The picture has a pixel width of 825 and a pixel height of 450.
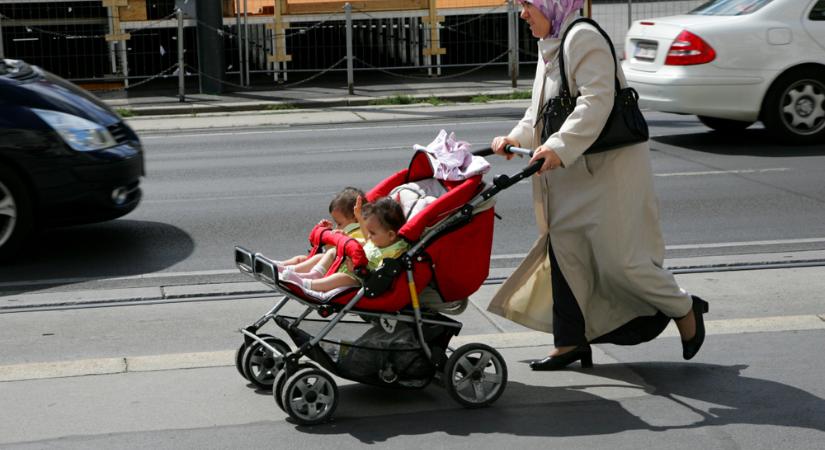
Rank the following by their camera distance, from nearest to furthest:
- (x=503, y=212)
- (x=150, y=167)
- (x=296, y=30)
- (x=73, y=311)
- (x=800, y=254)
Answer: (x=73, y=311)
(x=800, y=254)
(x=503, y=212)
(x=150, y=167)
(x=296, y=30)

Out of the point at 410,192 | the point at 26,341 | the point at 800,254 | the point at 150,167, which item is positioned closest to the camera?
the point at 410,192

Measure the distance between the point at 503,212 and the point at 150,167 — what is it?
434cm

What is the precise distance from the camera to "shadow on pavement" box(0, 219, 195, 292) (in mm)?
8148

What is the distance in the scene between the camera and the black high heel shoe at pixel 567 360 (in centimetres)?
562

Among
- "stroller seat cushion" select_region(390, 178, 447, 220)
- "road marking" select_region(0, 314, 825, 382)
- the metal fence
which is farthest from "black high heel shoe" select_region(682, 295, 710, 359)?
the metal fence

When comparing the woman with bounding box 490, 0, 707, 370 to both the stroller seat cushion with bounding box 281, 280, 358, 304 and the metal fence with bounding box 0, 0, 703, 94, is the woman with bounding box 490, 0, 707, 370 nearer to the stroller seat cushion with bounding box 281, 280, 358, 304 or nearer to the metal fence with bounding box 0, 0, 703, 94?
the stroller seat cushion with bounding box 281, 280, 358, 304

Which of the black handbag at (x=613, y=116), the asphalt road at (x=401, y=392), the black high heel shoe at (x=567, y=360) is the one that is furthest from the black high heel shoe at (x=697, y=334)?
the black handbag at (x=613, y=116)

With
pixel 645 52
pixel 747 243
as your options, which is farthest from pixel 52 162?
pixel 645 52

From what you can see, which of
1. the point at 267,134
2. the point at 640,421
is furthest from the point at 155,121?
the point at 640,421

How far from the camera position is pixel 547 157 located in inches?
203

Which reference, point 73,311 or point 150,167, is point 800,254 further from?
point 150,167

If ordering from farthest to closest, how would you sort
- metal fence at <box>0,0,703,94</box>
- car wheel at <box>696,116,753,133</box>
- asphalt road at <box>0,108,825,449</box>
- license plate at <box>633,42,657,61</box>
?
metal fence at <box>0,0,703,94</box> < car wheel at <box>696,116,753,133</box> < license plate at <box>633,42,657,61</box> < asphalt road at <box>0,108,825,449</box>

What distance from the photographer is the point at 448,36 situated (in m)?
22.5

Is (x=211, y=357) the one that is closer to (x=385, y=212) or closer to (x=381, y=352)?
(x=381, y=352)
